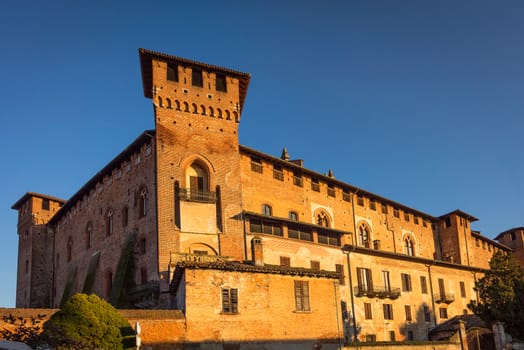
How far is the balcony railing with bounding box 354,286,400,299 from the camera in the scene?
118 ft

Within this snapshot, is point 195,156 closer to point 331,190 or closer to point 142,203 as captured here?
point 142,203

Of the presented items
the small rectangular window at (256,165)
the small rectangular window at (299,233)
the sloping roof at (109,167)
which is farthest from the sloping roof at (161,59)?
the small rectangular window at (299,233)

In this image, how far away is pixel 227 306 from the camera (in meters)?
22.8

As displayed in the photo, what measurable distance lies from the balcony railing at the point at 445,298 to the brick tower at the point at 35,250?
98.5ft

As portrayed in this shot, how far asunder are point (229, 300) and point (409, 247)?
28.2 meters

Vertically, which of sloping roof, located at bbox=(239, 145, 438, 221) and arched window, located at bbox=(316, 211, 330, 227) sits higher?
sloping roof, located at bbox=(239, 145, 438, 221)

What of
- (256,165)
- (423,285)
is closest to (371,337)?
(423,285)

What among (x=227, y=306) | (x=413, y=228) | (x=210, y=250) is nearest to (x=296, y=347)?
(x=227, y=306)

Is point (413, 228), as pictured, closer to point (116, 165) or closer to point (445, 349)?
point (445, 349)

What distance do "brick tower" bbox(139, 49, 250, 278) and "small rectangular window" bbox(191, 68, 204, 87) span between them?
0.06 m

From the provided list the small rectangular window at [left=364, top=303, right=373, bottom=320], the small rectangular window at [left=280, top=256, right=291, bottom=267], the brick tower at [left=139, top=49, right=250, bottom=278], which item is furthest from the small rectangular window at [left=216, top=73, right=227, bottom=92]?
the small rectangular window at [left=364, top=303, right=373, bottom=320]

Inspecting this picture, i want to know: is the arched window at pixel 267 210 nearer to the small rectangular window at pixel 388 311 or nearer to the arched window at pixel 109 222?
the arched window at pixel 109 222

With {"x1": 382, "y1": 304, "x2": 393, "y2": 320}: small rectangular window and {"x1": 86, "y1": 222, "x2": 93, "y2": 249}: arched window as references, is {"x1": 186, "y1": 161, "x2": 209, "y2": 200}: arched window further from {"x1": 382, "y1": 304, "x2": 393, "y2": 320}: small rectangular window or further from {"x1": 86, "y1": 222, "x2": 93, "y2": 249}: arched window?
{"x1": 382, "y1": 304, "x2": 393, "y2": 320}: small rectangular window

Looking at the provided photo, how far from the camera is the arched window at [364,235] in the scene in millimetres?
41844
